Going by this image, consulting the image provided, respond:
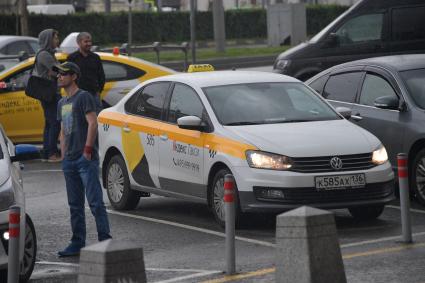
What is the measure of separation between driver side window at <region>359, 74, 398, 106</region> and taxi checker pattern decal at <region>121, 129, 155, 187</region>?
263 cm

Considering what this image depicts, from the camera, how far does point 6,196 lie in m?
10.4

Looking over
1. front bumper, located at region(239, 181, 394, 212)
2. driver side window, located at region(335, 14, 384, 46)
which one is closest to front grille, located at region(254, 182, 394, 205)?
front bumper, located at region(239, 181, 394, 212)

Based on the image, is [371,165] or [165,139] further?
[165,139]

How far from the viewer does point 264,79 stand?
1436 centimetres

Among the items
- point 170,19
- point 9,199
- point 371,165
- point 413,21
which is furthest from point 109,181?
point 170,19

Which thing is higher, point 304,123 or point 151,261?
point 304,123

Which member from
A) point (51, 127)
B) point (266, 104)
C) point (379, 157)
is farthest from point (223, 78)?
point (51, 127)

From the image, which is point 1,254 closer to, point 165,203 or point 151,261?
point 151,261

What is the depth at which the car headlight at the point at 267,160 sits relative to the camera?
12.6m

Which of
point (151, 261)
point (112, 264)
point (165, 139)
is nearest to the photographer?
point (112, 264)

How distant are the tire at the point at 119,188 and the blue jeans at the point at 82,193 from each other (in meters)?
2.54

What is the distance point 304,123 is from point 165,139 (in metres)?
1.54

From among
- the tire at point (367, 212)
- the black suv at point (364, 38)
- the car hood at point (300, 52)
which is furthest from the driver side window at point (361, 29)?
the tire at point (367, 212)

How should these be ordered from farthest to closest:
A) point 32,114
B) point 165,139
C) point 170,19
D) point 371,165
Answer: point 170,19
point 32,114
point 165,139
point 371,165
